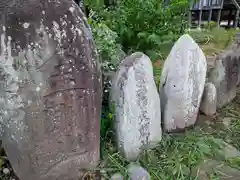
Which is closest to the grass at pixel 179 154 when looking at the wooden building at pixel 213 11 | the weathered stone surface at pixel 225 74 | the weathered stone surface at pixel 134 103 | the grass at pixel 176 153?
the grass at pixel 176 153

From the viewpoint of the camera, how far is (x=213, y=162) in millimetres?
2080

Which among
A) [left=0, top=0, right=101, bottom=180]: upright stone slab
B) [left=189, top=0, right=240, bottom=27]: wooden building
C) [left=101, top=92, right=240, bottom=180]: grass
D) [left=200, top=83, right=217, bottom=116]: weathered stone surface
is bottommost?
[left=101, top=92, right=240, bottom=180]: grass

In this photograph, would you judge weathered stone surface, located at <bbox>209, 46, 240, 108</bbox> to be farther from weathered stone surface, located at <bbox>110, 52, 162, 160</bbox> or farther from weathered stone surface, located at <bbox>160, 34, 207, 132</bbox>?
weathered stone surface, located at <bbox>110, 52, 162, 160</bbox>

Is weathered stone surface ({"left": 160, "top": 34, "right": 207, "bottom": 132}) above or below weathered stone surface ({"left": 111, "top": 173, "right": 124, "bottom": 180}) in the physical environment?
above

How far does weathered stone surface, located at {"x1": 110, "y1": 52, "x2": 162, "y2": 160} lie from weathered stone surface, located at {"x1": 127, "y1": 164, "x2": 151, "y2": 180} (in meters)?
0.13

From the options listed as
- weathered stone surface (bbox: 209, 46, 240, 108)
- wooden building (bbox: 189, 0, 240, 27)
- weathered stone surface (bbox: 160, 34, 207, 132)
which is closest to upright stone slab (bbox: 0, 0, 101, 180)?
weathered stone surface (bbox: 160, 34, 207, 132)

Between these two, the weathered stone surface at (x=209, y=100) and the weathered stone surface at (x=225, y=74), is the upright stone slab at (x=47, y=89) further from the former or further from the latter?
the weathered stone surface at (x=225, y=74)

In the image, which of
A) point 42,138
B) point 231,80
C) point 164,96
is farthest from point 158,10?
point 42,138

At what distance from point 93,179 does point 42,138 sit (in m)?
0.53

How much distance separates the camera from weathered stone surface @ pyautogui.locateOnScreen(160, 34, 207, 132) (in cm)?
219

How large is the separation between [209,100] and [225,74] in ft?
1.41

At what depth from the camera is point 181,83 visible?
87.0 inches

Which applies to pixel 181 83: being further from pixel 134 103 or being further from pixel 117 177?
pixel 117 177

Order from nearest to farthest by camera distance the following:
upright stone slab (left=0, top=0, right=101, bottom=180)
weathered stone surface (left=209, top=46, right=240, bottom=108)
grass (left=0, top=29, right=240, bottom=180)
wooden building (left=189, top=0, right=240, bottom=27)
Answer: upright stone slab (left=0, top=0, right=101, bottom=180) < grass (left=0, top=29, right=240, bottom=180) < weathered stone surface (left=209, top=46, right=240, bottom=108) < wooden building (left=189, top=0, right=240, bottom=27)
